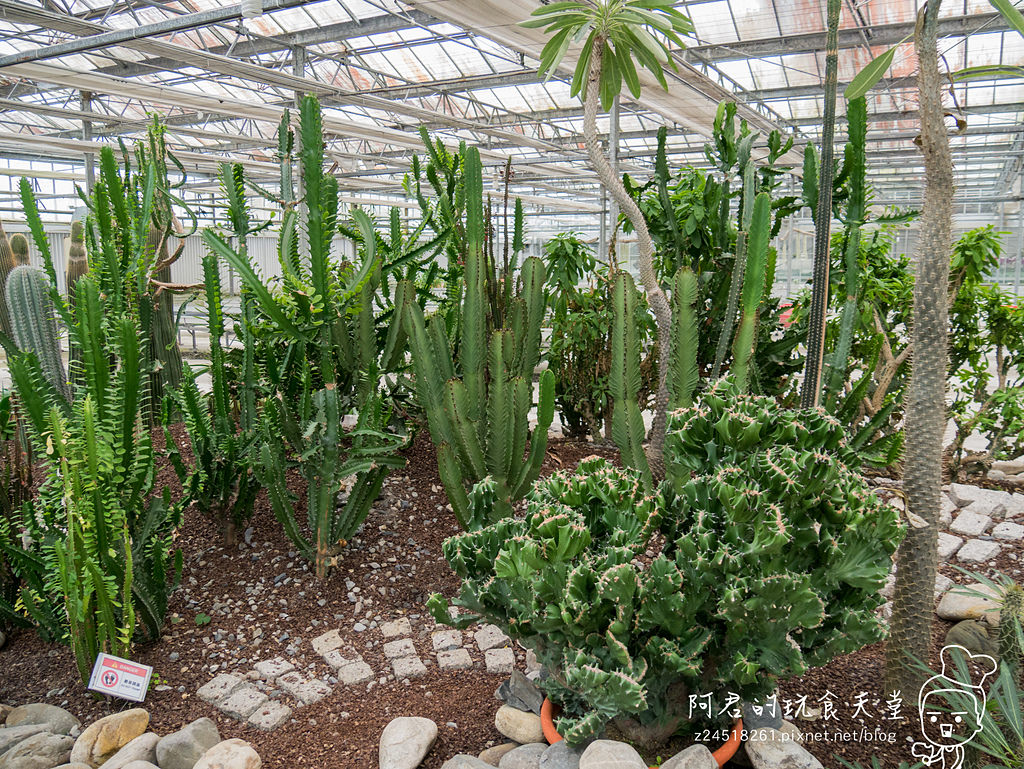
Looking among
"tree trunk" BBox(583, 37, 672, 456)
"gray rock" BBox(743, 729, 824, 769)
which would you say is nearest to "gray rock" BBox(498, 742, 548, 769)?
"gray rock" BBox(743, 729, 824, 769)

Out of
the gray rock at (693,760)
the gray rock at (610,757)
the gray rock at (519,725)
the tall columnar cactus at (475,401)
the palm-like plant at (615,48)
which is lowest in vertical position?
the gray rock at (519,725)

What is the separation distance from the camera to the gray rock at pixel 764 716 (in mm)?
1845

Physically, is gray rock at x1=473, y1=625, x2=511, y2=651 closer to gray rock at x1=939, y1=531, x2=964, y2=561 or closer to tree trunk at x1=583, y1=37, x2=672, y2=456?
tree trunk at x1=583, y1=37, x2=672, y2=456

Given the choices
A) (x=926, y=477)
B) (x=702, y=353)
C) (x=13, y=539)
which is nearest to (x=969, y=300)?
(x=702, y=353)

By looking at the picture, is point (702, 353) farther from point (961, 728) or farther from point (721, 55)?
point (721, 55)

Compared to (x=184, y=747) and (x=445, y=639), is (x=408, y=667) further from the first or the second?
(x=184, y=747)

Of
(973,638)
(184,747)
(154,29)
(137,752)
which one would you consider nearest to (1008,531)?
Answer: (973,638)

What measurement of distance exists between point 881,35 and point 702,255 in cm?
476

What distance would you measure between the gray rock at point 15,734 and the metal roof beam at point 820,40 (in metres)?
7.24

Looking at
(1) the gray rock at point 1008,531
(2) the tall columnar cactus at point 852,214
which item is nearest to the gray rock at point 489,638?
(2) the tall columnar cactus at point 852,214

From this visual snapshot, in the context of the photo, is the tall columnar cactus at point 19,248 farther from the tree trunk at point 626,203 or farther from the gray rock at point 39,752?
the tree trunk at point 626,203

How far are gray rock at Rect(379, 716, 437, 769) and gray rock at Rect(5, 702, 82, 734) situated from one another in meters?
1.01

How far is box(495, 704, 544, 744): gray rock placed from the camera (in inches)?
77.2

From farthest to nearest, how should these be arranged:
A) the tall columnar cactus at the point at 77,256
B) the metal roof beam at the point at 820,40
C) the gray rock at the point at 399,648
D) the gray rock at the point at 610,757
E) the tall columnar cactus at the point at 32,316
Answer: the metal roof beam at the point at 820,40 → the tall columnar cactus at the point at 77,256 → the tall columnar cactus at the point at 32,316 → the gray rock at the point at 399,648 → the gray rock at the point at 610,757
